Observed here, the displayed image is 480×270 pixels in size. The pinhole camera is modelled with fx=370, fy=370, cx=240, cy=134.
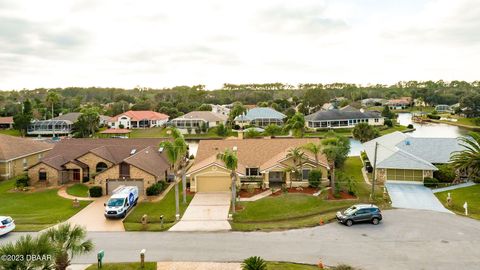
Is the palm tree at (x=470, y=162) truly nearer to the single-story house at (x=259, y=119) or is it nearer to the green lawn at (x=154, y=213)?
the green lawn at (x=154, y=213)

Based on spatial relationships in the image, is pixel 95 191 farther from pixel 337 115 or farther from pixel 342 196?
pixel 337 115

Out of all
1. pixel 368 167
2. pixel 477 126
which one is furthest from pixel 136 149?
pixel 477 126

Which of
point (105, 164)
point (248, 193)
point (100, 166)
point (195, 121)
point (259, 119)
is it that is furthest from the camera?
point (259, 119)

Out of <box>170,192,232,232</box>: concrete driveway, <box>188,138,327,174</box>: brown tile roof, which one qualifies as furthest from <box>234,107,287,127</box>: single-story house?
<box>170,192,232,232</box>: concrete driveway

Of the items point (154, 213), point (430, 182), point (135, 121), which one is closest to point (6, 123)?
point (135, 121)

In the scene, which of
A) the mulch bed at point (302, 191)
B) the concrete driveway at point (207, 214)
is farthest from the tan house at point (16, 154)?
the mulch bed at point (302, 191)

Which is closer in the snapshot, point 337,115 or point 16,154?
point 16,154
